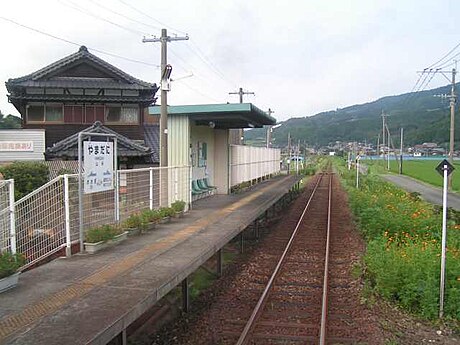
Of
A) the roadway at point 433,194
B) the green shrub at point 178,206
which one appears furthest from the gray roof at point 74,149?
the roadway at point 433,194

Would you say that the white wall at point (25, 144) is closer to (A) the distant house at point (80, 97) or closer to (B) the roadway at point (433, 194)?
(A) the distant house at point (80, 97)

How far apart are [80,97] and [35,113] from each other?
7.03 feet

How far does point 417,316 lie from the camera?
656cm

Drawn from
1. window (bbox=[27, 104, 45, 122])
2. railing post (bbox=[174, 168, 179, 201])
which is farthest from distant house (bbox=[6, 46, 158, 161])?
railing post (bbox=[174, 168, 179, 201])

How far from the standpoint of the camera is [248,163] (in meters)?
22.4

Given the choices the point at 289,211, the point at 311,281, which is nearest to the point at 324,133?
the point at 289,211

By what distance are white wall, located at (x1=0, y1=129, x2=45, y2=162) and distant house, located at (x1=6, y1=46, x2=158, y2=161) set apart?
279 centimetres

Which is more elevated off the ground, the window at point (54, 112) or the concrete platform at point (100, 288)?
the window at point (54, 112)

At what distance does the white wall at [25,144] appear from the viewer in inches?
715

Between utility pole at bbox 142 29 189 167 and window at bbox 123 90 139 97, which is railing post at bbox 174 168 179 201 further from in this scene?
window at bbox 123 90 139 97

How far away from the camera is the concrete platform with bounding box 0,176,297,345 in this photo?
3.94 meters

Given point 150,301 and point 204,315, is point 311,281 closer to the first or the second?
point 204,315

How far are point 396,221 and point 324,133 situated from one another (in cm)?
13770

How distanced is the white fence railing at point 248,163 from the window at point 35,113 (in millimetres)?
9067
